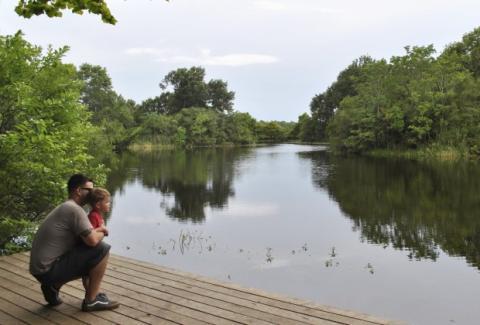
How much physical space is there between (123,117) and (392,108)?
117ft

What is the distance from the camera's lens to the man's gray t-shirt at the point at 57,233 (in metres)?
3.68

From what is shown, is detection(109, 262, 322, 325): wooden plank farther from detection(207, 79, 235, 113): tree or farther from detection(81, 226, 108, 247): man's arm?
detection(207, 79, 235, 113): tree

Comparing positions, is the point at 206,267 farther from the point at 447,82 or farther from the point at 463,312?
the point at 447,82

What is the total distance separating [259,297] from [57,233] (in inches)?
80.0

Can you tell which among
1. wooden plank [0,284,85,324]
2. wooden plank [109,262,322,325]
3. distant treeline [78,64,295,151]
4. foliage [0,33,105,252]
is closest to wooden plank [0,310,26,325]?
wooden plank [0,284,85,324]

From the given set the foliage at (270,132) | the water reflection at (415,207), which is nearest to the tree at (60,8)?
the water reflection at (415,207)

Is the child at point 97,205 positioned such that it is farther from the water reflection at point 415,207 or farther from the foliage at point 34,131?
the water reflection at point 415,207

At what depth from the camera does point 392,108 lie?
38.9 meters

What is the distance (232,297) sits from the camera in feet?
14.3

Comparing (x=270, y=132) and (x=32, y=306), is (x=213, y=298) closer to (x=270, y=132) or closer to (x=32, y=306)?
(x=32, y=306)

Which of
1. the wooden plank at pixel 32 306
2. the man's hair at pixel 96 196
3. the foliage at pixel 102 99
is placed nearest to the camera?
the wooden plank at pixel 32 306

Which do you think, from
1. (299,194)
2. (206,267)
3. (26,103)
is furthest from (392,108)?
(26,103)

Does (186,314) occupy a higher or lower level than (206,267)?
higher

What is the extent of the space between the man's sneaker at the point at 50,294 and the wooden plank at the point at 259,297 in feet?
4.25
